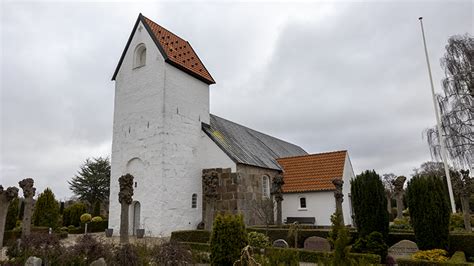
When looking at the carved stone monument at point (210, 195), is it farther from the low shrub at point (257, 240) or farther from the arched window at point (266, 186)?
the arched window at point (266, 186)

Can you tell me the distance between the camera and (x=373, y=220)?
33.0 feet

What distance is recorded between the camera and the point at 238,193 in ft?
48.2

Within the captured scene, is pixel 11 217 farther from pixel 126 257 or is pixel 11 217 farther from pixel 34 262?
pixel 126 257

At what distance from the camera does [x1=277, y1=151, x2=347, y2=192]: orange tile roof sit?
1717 centimetres

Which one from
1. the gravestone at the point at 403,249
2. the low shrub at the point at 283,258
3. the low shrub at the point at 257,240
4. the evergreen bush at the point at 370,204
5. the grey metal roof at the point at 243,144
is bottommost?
the gravestone at the point at 403,249

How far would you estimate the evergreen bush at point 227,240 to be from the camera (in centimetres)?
617

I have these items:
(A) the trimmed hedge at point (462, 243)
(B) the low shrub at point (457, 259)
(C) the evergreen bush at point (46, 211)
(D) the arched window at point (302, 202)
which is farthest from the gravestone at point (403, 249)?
(C) the evergreen bush at point (46, 211)

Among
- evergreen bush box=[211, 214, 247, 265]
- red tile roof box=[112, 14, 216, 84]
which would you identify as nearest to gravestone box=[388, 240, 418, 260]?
evergreen bush box=[211, 214, 247, 265]

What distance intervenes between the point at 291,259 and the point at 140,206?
11050 mm

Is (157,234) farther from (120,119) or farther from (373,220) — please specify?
(373,220)

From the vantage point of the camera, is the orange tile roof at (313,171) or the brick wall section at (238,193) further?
the orange tile roof at (313,171)

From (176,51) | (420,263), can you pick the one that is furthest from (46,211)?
(420,263)

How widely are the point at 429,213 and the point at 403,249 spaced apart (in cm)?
126

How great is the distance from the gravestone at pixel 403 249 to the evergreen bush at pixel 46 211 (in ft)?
48.2
